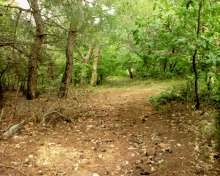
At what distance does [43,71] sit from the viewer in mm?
8719

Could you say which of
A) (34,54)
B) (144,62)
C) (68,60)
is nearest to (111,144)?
(144,62)

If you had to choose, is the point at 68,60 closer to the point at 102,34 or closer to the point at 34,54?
the point at 34,54

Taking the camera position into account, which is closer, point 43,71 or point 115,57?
point 43,71

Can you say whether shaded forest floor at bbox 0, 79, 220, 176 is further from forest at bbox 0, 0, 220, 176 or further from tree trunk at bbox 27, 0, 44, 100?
tree trunk at bbox 27, 0, 44, 100

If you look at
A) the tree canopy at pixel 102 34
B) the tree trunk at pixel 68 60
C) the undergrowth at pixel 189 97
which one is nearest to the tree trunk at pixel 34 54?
the tree canopy at pixel 102 34

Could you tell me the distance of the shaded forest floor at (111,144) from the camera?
9.47 ft

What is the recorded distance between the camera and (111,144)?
3986mm

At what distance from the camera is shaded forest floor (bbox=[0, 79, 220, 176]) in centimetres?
289

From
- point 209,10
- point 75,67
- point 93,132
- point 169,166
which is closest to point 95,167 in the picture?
point 169,166

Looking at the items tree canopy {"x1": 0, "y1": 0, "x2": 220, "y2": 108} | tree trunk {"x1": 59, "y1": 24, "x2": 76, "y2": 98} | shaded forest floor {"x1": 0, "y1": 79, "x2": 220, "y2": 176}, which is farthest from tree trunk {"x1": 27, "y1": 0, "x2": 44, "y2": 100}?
shaded forest floor {"x1": 0, "y1": 79, "x2": 220, "y2": 176}

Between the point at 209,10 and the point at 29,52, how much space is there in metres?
6.66

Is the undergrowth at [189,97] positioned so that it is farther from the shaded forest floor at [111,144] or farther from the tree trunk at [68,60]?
the tree trunk at [68,60]

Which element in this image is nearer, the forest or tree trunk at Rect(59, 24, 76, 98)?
the forest

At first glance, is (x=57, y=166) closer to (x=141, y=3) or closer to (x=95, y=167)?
(x=95, y=167)
